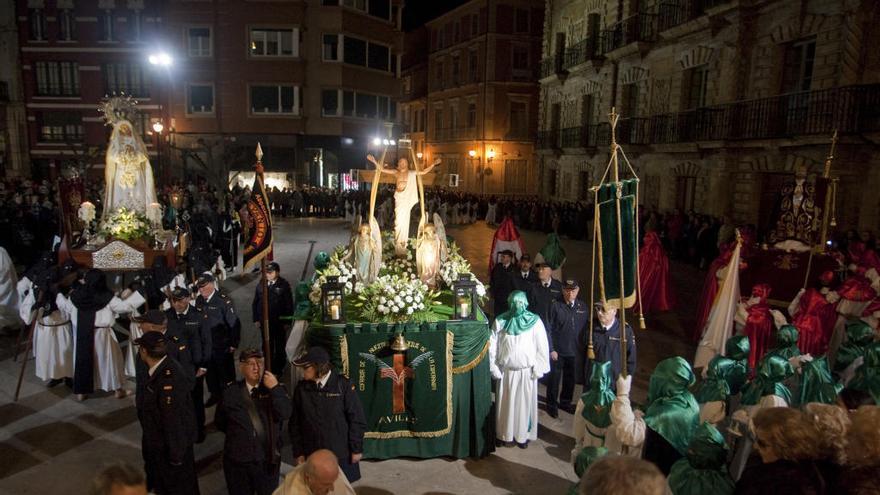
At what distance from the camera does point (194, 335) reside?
7.39m

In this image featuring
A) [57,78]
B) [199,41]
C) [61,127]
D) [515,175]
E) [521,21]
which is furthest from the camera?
[515,175]

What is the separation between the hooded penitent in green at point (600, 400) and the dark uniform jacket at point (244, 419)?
2719 millimetres

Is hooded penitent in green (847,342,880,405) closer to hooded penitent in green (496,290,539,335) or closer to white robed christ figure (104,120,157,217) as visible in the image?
hooded penitent in green (496,290,539,335)

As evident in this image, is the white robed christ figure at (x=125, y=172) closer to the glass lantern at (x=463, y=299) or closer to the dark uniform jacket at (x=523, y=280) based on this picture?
the dark uniform jacket at (x=523, y=280)

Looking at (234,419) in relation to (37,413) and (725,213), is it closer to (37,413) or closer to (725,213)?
(37,413)

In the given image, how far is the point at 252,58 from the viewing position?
32.4 metres

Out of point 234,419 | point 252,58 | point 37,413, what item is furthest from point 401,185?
point 252,58

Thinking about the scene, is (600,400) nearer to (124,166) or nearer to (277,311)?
(277,311)

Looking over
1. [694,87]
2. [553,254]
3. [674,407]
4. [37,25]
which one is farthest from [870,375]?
[37,25]

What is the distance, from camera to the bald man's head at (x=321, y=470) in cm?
368

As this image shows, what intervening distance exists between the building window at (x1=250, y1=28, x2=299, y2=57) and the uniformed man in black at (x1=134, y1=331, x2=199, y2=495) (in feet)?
97.5

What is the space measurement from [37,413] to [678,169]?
71.0 feet

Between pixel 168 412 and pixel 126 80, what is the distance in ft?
132

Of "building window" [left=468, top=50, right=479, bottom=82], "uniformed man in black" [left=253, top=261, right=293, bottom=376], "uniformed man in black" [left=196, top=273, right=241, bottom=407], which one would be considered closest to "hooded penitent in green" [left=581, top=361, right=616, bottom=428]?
"uniformed man in black" [left=196, top=273, right=241, bottom=407]
